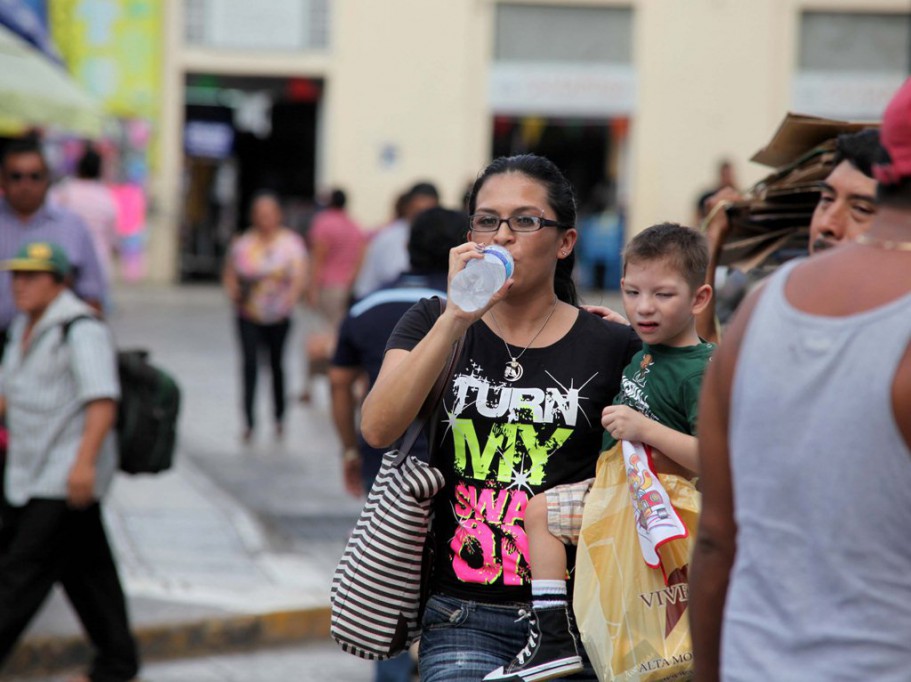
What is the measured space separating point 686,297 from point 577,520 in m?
0.54

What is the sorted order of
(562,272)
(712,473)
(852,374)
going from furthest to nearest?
(562,272) < (712,473) < (852,374)

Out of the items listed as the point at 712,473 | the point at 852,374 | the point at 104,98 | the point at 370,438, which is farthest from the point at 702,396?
the point at 104,98

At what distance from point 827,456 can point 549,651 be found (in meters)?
1.16

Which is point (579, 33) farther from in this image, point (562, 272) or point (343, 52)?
point (562, 272)

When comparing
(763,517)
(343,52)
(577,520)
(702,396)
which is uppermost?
(343,52)

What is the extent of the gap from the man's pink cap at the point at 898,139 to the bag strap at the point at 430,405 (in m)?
1.25

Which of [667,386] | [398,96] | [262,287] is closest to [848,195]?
[667,386]

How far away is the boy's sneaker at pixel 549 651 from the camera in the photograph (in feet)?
10.6

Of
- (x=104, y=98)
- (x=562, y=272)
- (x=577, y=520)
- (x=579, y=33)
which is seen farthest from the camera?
(x=579, y=33)

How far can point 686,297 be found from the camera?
334 cm

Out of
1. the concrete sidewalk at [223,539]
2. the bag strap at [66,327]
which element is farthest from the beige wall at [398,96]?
the bag strap at [66,327]

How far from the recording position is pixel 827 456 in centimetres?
226

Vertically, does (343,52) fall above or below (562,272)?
above

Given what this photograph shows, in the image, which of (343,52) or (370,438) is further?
(343,52)
